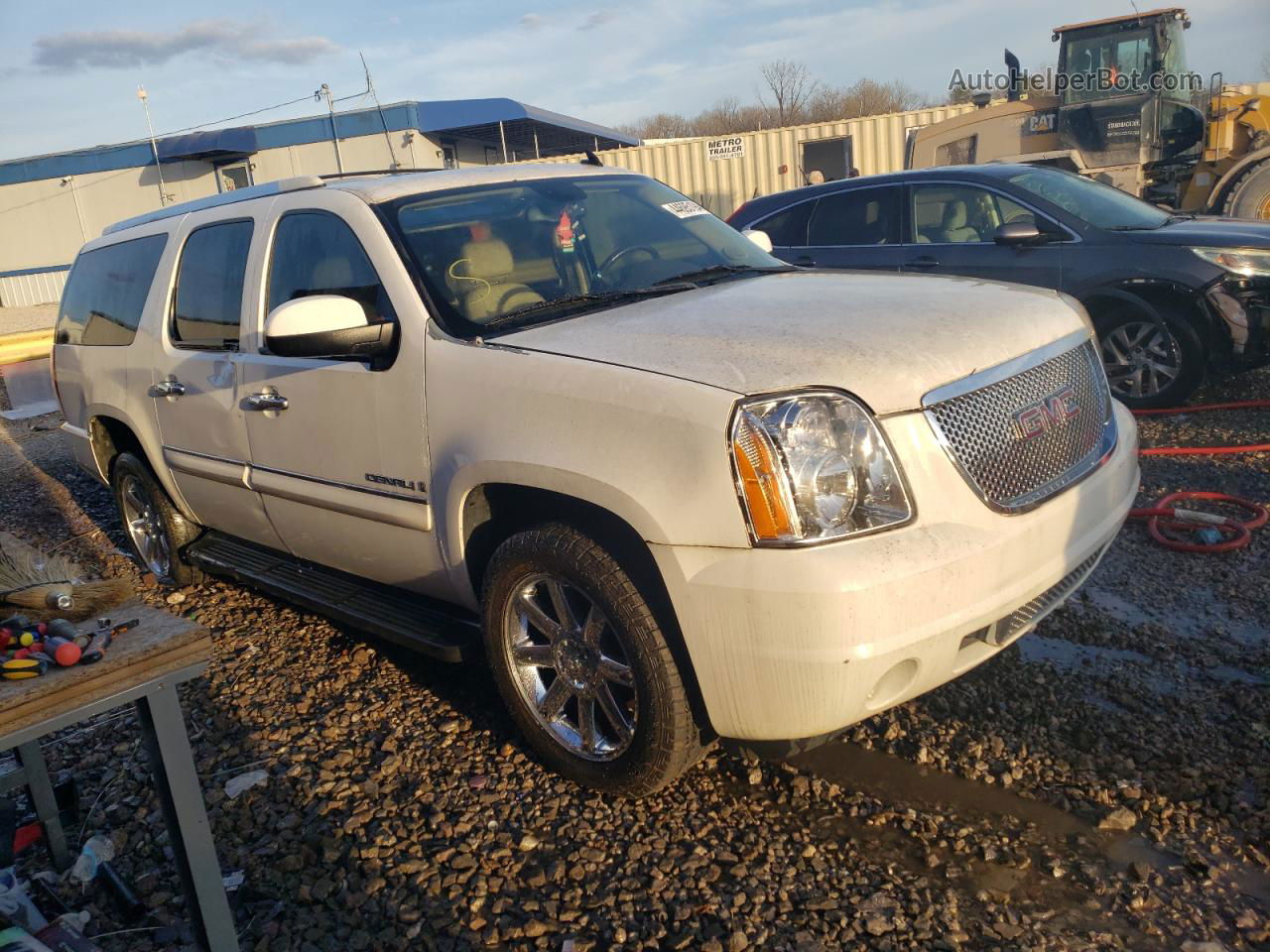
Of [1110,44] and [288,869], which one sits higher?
[1110,44]

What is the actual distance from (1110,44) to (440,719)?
13.0 meters

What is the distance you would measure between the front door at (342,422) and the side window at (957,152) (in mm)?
11517

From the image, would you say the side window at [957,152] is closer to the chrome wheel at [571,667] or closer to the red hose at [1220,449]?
the red hose at [1220,449]

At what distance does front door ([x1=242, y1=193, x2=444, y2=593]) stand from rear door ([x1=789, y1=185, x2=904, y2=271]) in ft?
15.2

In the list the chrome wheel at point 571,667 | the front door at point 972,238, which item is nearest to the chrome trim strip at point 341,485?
the chrome wheel at point 571,667

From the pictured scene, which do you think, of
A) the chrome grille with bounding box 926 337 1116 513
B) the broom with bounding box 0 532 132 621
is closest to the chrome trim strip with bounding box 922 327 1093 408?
the chrome grille with bounding box 926 337 1116 513

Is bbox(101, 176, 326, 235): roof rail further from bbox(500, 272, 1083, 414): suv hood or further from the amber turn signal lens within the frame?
the amber turn signal lens

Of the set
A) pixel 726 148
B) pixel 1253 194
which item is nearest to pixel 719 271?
pixel 1253 194

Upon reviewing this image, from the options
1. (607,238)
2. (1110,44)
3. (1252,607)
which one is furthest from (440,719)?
(1110,44)

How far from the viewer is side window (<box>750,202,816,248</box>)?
25.8 feet

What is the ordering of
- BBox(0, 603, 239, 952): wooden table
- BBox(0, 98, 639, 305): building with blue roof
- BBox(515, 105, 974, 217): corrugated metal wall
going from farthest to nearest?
BBox(0, 98, 639, 305): building with blue roof, BBox(515, 105, 974, 217): corrugated metal wall, BBox(0, 603, 239, 952): wooden table

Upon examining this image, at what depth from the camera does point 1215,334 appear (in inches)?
248

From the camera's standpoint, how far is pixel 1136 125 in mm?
11773

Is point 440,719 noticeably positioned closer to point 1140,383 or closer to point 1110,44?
point 1140,383
